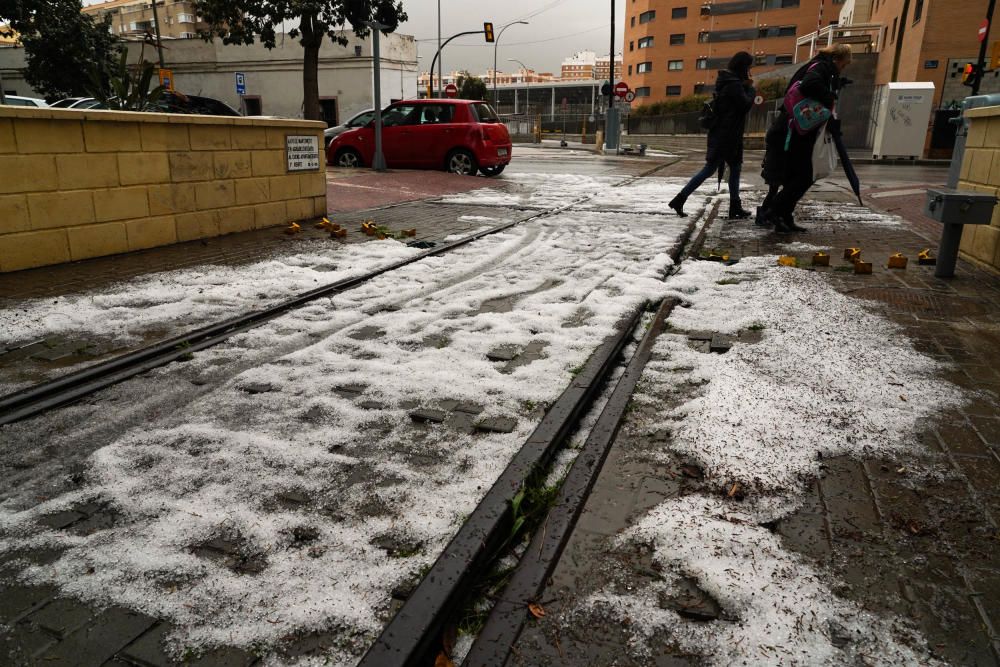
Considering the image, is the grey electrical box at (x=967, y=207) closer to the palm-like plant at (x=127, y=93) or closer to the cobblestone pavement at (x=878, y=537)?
the cobblestone pavement at (x=878, y=537)

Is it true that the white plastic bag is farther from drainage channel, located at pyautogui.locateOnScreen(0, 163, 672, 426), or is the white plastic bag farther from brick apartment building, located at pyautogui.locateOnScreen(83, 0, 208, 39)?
brick apartment building, located at pyautogui.locateOnScreen(83, 0, 208, 39)

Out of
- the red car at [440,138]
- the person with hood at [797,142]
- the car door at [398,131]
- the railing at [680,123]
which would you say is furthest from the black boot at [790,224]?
the railing at [680,123]

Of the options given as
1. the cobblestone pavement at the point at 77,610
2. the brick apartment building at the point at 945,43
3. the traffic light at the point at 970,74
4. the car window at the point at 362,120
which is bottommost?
the cobblestone pavement at the point at 77,610

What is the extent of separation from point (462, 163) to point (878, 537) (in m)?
13.9

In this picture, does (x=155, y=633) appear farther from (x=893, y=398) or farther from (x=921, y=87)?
(x=921, y=87)

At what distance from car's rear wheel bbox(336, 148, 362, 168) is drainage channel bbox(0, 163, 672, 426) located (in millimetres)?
11371

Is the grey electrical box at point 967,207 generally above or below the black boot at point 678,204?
above

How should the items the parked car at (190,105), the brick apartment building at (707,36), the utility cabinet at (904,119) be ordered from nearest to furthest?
the parked car at (190,105) → the utility cabinet at (904,119) → the brick apartment building at (707,36)

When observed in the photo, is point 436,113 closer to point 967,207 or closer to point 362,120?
point 362,120

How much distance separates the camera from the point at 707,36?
3029 inches

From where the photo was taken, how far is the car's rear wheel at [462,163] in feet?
49.3

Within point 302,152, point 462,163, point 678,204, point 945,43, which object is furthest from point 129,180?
point 945,43

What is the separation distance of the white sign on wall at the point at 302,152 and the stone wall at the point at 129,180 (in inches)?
3.1

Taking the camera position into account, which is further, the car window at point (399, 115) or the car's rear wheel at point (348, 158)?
the car's rear wheel at point (348, 158)
